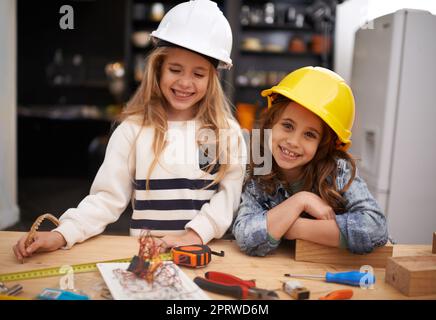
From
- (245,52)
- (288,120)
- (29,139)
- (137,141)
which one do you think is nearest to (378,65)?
(288,120)

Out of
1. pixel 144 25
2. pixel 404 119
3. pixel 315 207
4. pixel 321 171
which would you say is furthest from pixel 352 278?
pixel 144 25

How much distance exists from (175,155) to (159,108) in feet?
0.50

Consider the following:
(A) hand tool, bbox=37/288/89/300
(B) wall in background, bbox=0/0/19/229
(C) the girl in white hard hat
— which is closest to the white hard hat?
(C) the girl in white hard hat

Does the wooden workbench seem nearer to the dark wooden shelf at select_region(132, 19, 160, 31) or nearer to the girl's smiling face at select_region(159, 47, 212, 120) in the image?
the girl's smiling face at select_region(159, 47, 212, 120)

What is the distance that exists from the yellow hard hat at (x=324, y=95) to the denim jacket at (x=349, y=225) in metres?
0.16

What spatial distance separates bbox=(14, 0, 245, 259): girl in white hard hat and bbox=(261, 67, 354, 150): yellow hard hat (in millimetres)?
223

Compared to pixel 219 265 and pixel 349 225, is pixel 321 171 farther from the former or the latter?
pixel 219 265

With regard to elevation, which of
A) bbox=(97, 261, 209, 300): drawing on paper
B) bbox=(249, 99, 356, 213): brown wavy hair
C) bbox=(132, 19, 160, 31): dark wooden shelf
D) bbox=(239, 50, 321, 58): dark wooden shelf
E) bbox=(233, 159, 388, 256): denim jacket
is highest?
bbox=(132, 19, 160, 31): dark wooden shelf

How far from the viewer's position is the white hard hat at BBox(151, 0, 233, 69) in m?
1.05

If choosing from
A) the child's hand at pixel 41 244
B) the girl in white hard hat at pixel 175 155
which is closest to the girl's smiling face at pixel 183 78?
the girl in white hard hat at pixel 175 155

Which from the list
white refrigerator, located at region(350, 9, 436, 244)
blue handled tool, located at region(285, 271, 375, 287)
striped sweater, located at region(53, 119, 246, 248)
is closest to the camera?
blue handled tool, located at region(285, 271, 375, 287)

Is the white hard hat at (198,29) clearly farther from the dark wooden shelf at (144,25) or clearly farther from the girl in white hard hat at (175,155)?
the dark wooden shelf at (144,25)
